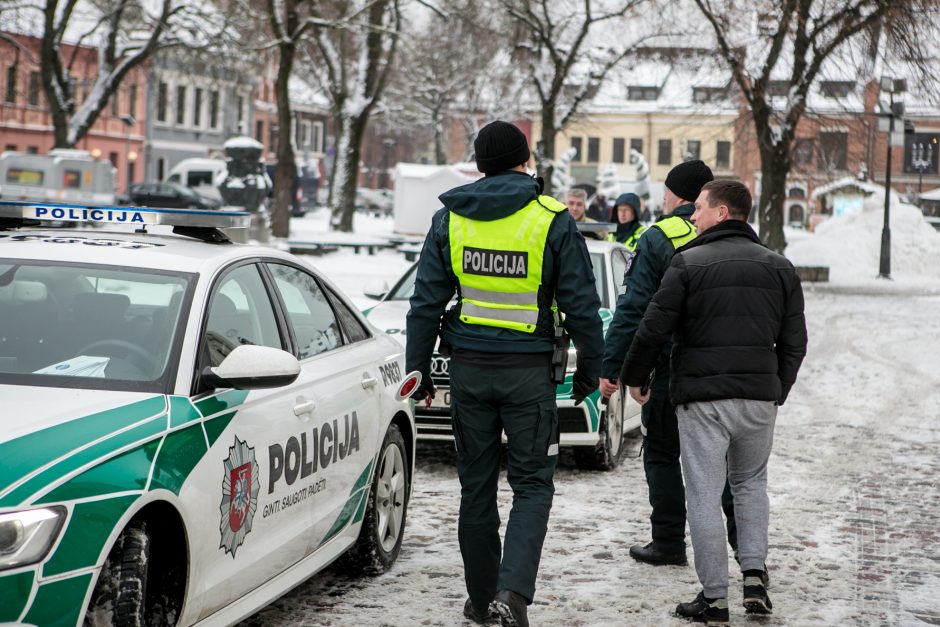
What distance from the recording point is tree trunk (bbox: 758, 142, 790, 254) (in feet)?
107

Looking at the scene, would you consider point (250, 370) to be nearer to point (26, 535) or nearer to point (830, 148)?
point (26, 535)

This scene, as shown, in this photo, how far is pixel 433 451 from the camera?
1012cm

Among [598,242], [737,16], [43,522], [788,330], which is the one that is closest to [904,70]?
[737,16]

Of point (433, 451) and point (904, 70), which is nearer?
point (433, 451)

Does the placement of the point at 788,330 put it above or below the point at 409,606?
above

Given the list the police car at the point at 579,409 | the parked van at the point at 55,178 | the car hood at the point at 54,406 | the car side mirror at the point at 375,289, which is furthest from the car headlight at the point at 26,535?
the parked van at the point at 55,178

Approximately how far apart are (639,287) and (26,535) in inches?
142

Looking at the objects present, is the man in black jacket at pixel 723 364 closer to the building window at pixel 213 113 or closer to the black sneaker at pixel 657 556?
the black sneaker at pixel 657 556

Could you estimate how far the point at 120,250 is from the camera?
16.4 feet

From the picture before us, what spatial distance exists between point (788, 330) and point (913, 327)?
1587cm

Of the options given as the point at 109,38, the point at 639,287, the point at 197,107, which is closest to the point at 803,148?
the point at 109,38

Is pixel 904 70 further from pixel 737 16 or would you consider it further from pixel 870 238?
pixel 870 238

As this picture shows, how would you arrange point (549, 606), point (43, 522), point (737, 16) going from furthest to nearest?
point (737, 16) → point (549, 606) → point (43, 522)

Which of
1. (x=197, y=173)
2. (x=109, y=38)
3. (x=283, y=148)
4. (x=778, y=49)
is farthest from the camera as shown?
(x=197, y=173)
